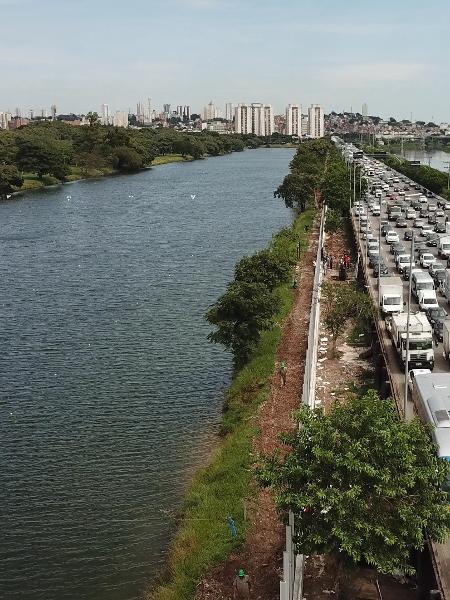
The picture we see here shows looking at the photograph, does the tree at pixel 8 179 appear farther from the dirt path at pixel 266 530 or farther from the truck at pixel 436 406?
the truck at pixel 436 406

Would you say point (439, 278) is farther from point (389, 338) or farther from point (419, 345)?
point (419, 345)

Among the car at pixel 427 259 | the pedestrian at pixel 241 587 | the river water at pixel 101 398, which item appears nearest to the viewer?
the pedestrian at pixel 241 587

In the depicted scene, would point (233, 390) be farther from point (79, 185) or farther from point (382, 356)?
point (79, 185)

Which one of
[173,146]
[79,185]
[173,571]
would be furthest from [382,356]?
[173,146]

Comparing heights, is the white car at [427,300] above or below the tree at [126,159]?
below

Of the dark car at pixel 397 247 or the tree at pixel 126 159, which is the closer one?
the dark car at pixel 397 247

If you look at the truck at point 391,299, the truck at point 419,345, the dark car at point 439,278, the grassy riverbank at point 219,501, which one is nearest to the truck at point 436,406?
the truck at point 419,345
